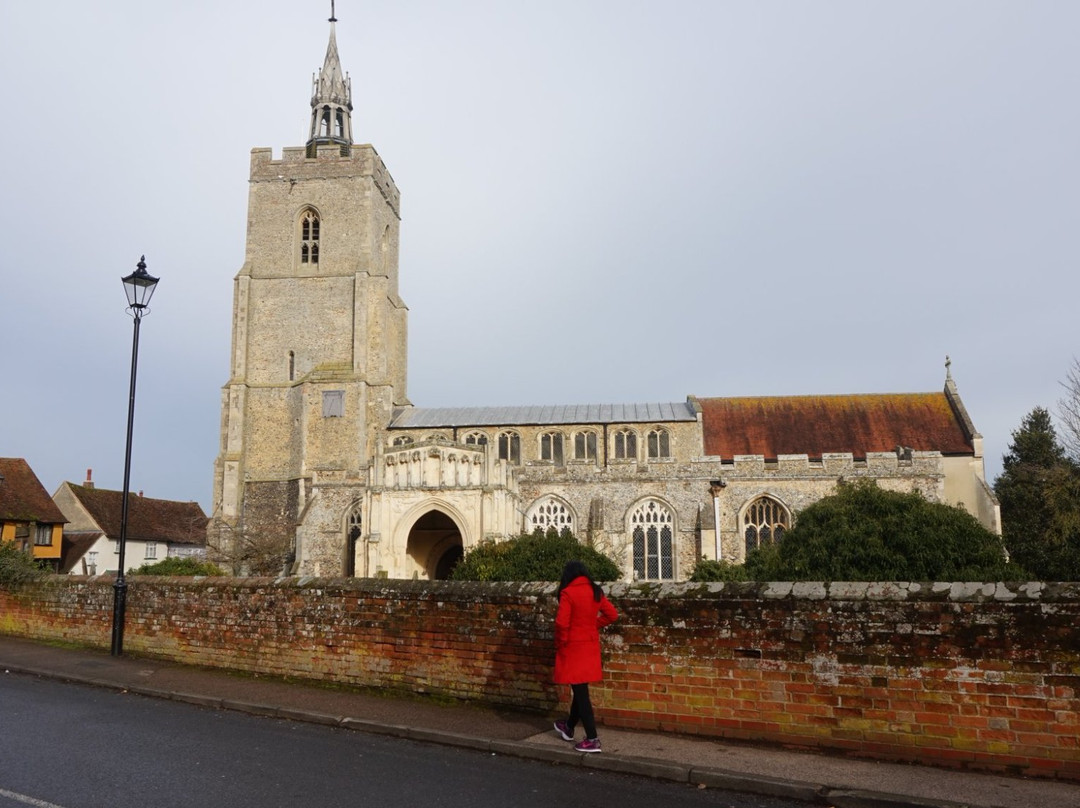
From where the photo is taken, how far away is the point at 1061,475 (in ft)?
96.1

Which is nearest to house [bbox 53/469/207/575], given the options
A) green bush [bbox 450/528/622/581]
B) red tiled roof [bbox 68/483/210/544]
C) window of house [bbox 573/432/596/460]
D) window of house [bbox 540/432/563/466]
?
red tiled roof [bbox 68/483/210/544]

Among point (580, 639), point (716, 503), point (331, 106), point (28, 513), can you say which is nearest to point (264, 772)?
point (580, 639)

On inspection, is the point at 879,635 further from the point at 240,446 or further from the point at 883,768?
the point at 240,446

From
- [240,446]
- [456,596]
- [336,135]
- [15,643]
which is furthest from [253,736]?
[336,135]

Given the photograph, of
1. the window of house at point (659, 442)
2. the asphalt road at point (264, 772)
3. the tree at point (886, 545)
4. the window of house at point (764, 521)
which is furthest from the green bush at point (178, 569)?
the window of house at point (764, 521)

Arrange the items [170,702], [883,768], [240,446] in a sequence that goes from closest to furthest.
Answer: [883,768] < [170,702] < [240,446]

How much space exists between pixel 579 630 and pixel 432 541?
24359 mm

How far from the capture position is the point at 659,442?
3803cm

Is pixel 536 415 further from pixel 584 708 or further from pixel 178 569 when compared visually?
pixel 584 708

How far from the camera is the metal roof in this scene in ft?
128

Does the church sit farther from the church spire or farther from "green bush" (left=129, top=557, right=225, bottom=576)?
"green bush" (left=129, top=557, right=225, bottom=576)

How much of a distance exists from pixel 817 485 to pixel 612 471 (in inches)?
303

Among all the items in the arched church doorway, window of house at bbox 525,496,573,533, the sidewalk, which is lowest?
the sidewalk

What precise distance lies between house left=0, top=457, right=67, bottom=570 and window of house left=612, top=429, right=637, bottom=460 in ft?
79.3
